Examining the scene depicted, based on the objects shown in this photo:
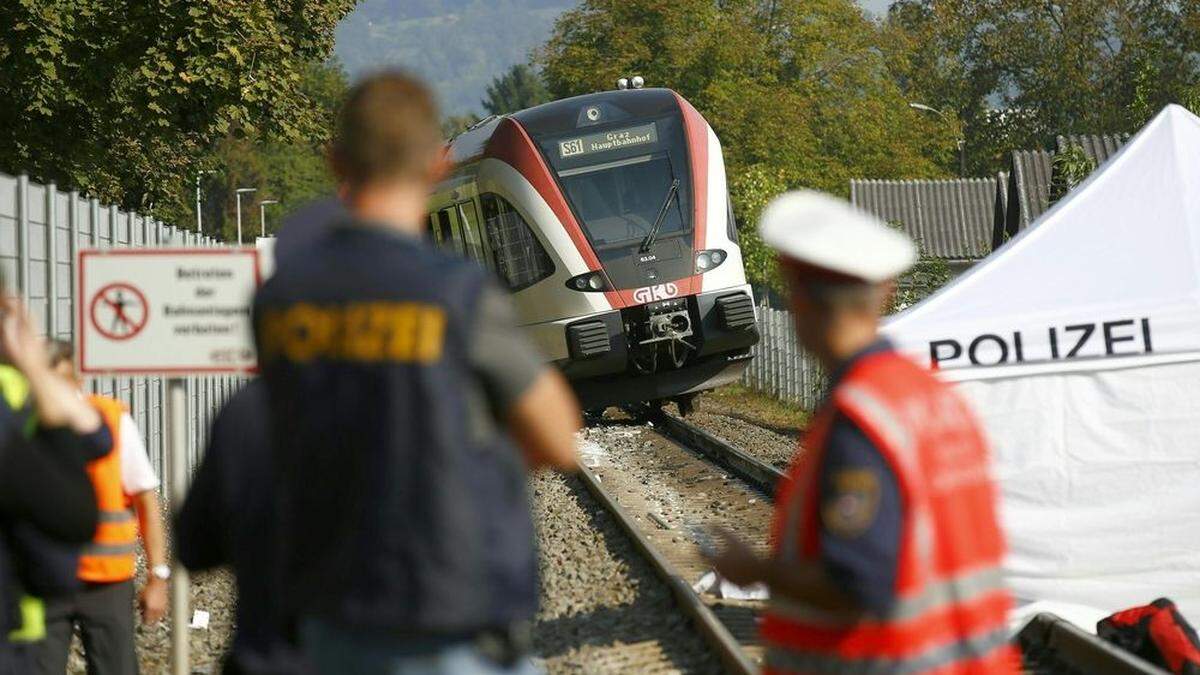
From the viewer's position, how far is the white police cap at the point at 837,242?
3.19 meters

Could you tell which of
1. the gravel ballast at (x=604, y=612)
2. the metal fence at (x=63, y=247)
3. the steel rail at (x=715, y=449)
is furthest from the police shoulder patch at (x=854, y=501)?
the steel rail at (x=715, y=449)

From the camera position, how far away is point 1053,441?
31.1ft

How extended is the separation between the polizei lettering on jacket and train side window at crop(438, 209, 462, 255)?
1236cm

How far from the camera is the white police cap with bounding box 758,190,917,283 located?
3191mm

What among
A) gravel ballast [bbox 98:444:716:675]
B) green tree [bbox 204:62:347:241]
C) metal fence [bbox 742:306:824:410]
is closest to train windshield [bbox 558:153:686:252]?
metal fence [bbox 742:306:824:410]

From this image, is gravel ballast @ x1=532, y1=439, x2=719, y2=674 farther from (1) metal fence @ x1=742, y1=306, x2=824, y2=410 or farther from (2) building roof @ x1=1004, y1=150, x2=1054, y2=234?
(2) building roof @ x1=1004, y1=150, x2=1054, y2=234

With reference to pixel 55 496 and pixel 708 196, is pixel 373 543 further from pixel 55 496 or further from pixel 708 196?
pixel 708 196

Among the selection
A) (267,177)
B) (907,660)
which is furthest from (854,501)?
(267,177)

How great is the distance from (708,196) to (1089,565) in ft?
36.0

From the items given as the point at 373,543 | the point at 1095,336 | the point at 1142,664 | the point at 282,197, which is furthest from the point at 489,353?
the point at 282,197

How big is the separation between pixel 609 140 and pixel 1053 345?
1113 centimetres

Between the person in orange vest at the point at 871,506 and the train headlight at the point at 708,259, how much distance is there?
54.1ft

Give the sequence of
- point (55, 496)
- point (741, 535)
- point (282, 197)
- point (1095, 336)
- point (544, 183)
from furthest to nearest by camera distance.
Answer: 1. point (282, 197)
2. point (544, 183)
3. point (741, 535)
4. point (1095, 336)
5. point (55, 496)

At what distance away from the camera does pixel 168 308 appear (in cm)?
700
